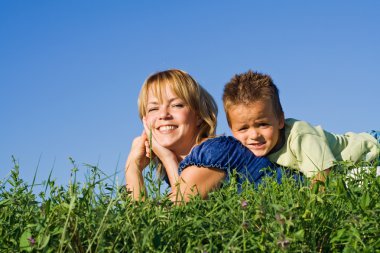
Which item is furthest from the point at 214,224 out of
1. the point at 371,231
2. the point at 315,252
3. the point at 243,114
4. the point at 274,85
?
the point at 274,85

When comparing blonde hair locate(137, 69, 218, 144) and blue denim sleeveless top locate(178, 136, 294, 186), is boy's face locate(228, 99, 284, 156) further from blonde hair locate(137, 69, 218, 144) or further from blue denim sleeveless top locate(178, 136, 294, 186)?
blonde hair locate(137, 69, 218, 144)

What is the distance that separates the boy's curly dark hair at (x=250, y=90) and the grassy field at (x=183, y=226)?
2584 mm

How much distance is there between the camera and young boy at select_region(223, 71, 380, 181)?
18.9 ft

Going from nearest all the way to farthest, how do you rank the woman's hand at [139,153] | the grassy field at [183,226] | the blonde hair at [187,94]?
the grassy field at [183,226] < the blonde hair at [187,94] < the woman's hand at [139,153]

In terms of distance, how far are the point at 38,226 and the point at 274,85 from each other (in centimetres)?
398

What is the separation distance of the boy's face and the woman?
11cm

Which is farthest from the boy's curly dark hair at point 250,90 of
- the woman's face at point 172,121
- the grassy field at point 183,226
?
the grassy field at point 183,226

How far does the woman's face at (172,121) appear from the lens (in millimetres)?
6559

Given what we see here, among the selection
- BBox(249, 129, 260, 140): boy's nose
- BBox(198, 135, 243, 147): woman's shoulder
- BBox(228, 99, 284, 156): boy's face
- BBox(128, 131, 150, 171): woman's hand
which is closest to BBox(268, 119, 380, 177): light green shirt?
BBox(228, 99, 284, 156): boy's face

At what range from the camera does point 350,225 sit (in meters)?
2.96

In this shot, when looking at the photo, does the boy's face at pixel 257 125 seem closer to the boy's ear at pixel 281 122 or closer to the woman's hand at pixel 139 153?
the boy's ear at pixel 281 122

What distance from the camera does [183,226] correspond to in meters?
2.99

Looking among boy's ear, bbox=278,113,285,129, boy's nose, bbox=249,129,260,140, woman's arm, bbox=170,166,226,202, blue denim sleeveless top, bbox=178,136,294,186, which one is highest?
Result: boy's ear, bbox=278,113,285,129

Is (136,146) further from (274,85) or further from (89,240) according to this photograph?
(89,240)
